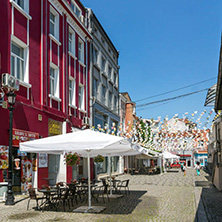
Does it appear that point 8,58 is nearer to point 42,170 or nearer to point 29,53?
point 29,53

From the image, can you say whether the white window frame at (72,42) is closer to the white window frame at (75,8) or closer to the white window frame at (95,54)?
the white window frame at (75,8)

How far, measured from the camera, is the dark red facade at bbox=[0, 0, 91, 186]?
47.1 ft

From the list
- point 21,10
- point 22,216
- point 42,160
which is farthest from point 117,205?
point 21,10

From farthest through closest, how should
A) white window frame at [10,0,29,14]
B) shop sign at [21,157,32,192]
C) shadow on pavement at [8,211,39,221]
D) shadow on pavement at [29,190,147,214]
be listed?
white window frame at [10,0,29,14], shop sign at [21,157,32,192], shadow on pavement at [29,190,147,214], shadow on pavement at [8,211,39,221]

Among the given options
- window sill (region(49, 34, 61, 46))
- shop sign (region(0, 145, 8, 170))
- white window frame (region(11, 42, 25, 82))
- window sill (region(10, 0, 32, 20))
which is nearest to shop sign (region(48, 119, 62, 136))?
white window frame (region(11, 42, 25, 82))

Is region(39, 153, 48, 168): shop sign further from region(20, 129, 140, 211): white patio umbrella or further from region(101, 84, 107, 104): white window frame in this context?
region(101, 84, 107, 104): white window frame

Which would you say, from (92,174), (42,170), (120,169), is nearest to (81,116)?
(92,174)

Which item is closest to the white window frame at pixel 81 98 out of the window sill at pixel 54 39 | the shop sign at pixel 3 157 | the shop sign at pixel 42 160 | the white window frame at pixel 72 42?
the white window frame at pixel 72 42

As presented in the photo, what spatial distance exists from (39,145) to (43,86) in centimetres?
752

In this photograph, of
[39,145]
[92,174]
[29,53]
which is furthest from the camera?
[92,174]

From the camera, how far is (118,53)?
39.2m

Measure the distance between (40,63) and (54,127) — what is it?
12.5ft

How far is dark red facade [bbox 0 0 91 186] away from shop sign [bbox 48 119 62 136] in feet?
0.81

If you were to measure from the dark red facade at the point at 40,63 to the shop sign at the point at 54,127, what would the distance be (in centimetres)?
25
